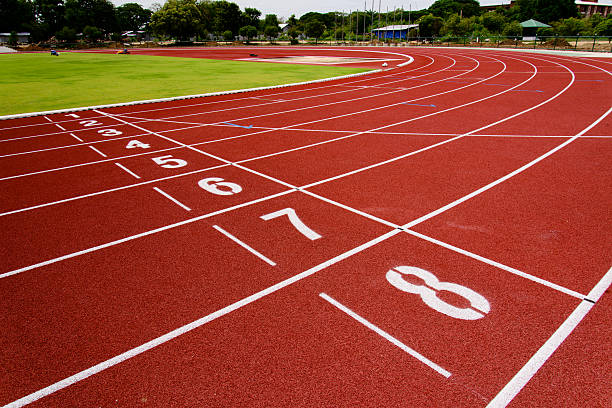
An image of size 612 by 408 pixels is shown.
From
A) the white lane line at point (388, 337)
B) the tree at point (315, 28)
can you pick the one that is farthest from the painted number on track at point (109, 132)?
the tree at point (315, 28)

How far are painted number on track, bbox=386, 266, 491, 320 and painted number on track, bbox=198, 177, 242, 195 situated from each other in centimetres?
348

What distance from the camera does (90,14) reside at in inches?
3415

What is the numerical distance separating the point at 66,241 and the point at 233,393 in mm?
3725

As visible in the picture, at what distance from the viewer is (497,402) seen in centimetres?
295

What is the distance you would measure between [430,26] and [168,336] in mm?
82909

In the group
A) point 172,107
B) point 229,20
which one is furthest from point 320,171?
point 229,20

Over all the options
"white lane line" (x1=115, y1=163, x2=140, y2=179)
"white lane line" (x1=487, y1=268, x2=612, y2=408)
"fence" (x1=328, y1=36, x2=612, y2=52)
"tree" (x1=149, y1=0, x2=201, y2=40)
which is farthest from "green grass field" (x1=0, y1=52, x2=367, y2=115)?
"tree" (x1=149, y1=0, x2=201, y2=40)

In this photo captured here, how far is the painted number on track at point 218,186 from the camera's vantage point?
695cm

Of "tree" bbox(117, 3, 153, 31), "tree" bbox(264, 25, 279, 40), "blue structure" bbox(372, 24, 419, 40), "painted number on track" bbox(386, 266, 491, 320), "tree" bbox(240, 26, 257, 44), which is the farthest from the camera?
"tree" bbox(117, 3, 153, 31)

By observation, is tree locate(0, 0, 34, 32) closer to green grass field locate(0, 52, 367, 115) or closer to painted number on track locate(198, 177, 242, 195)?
green grass field locate(0, 52, 367, 115)

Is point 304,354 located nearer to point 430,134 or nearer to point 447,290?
point 447,290

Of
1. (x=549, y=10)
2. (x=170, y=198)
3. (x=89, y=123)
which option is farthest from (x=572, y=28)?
(x=170, y=198)

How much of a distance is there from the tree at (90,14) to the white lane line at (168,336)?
102 m

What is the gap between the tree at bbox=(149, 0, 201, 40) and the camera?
75.6 m
